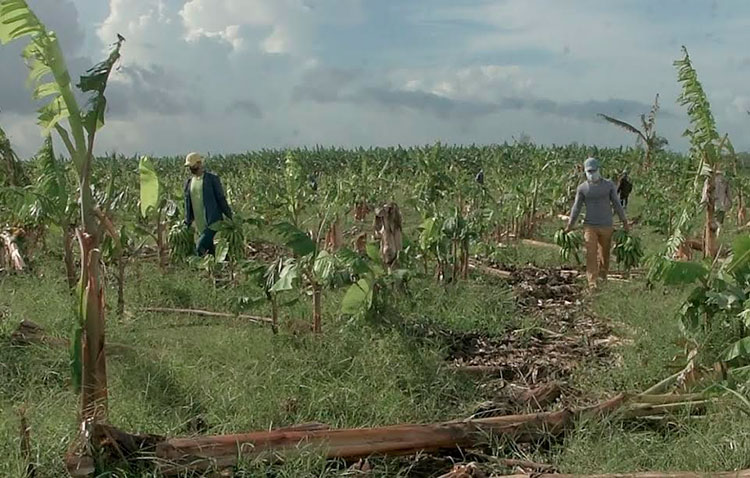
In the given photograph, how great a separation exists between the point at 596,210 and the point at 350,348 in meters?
4.59

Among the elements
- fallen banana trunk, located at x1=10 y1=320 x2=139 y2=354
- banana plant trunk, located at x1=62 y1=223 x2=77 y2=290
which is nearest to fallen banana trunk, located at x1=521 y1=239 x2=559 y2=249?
banana plant trunk, located at x1=62 y1=223 x2=77 y2=290

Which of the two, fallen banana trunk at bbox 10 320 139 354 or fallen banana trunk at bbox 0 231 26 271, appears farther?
fallen banana trunk at bbox 0 231 26 271

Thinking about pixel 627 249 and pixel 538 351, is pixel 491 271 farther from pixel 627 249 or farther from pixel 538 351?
pixel 538 351

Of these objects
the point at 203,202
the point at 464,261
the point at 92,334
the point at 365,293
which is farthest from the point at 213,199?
the point at 92,334

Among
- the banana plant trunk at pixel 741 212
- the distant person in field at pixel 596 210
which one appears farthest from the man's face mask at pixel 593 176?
the banana plant trunk at pixel 741 212

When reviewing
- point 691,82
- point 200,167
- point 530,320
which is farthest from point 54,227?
point 691,82

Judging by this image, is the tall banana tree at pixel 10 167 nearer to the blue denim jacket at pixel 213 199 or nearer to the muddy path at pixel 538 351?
the blue denim jacket at pixel 213 199

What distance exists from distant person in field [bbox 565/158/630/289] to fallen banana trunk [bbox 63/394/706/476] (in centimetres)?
468

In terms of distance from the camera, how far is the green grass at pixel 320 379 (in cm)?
446

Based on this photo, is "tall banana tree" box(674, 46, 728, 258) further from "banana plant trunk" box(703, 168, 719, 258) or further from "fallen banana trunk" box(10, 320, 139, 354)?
"fallen banana trunk" box(10, 320, 139, 354)

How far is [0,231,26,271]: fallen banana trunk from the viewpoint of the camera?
390 inches

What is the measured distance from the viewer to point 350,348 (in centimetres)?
605

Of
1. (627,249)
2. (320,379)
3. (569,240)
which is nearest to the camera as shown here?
(320,379)

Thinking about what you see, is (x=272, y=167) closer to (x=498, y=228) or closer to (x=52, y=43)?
(x=498, y=228)
